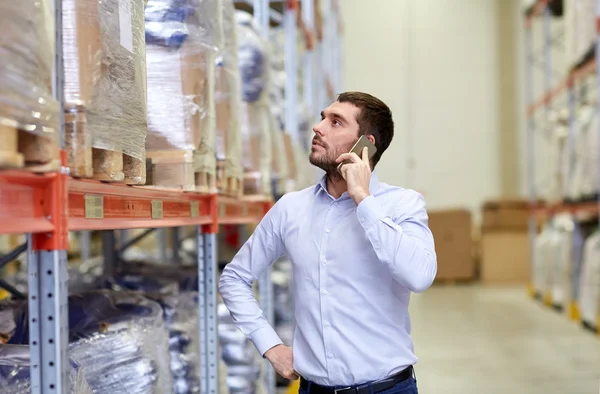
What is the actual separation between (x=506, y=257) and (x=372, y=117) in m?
12.2

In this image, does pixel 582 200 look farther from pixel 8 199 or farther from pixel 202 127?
pixel 8 199

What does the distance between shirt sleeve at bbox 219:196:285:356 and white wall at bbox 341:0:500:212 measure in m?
13.8

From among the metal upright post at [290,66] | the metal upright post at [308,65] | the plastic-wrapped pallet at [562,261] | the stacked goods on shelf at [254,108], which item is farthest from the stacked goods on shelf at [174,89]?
the plastic-wrapped pallet at [562,261]

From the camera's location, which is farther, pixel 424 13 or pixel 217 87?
pixel 424 13

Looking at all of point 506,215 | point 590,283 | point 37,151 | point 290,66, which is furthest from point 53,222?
point 506,215

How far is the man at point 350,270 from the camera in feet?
7.64

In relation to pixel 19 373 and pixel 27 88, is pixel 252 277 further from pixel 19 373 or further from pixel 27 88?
pixel 27 88

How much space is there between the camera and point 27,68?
1.59 metres

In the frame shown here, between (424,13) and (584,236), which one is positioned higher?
(424,13)

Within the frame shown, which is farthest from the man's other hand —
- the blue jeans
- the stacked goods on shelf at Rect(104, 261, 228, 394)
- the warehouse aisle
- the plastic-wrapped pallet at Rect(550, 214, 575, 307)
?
the plastic-wrapped pallet at Rect(550, 214, 575, 307)

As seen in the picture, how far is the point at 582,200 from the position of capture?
8.95m

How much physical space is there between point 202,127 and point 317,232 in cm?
78

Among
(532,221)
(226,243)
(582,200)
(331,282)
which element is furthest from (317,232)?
(532,221)

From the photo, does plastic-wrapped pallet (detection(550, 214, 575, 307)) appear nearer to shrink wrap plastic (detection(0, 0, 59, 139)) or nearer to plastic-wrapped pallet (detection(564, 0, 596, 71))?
plastic-wrapped pallet (detection(564, 0, 596, 71))
